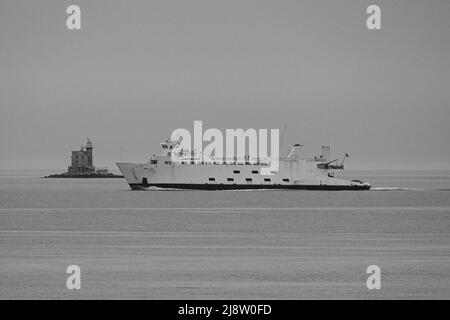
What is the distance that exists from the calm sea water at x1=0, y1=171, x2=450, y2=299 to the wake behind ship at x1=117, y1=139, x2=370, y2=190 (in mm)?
30013

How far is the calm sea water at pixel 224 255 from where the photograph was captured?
26953 mm

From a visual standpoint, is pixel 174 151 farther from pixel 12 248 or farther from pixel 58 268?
pixel 58 268

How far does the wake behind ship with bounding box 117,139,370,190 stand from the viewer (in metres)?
94.9

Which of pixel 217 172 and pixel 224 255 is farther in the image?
pixel 217 172

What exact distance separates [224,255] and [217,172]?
59.2m

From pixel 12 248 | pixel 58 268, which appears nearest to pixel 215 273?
pixel 58 268

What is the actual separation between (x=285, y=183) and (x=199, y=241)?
5869cm

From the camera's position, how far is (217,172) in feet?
313

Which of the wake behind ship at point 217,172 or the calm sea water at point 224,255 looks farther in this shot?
the wake behind ship at point 217,172

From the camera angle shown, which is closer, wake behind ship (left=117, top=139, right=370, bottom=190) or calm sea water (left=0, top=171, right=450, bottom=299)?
calm sea water (left=0, top=171, right=450, bottom=299)

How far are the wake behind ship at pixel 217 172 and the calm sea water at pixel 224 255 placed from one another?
30.0m

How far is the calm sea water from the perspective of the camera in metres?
27.0

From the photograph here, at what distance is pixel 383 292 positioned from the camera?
26688 millimetres

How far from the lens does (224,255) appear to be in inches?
1427
